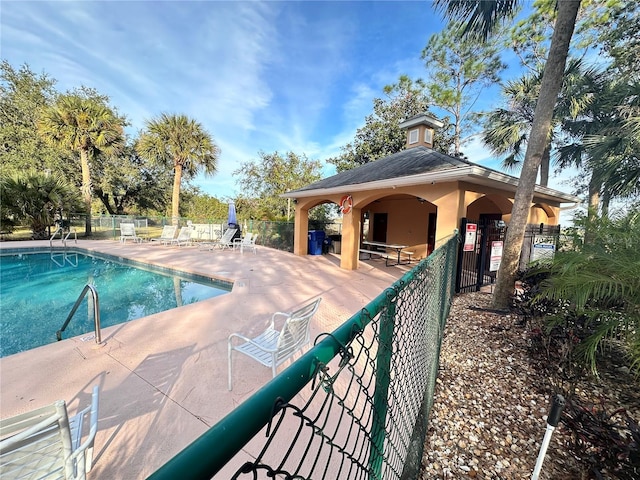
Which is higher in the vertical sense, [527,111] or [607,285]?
[527,111]

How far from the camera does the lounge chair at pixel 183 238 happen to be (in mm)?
14873

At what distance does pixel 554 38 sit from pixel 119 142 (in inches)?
835

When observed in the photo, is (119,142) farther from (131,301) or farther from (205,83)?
(131,301)

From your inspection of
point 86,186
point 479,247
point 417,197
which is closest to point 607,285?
point 479,247

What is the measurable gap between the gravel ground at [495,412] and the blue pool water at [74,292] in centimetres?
572

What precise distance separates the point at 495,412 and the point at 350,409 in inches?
68.2

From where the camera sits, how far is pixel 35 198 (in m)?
14.3

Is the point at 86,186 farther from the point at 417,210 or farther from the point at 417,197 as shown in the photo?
the point at 417,210

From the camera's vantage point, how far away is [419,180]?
271 inches

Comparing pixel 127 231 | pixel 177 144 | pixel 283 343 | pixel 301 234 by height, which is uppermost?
pixel 177 144

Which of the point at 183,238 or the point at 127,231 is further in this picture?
the point at 127,231

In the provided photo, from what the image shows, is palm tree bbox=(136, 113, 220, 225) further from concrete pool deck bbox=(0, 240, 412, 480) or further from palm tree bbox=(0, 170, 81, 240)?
concrete pool deck bbox=(0, 240, 412, 480)

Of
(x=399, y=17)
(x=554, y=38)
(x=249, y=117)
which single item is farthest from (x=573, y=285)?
(x=249, y=117)

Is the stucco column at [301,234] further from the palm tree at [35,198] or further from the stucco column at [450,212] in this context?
the palm tree at [35,198]
